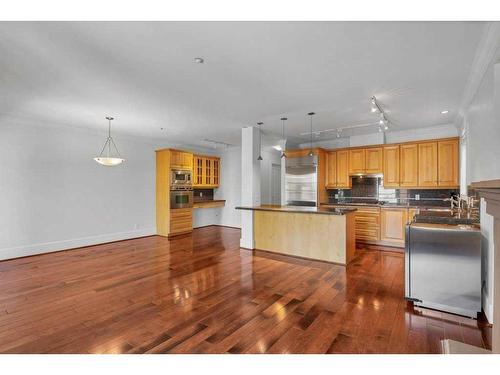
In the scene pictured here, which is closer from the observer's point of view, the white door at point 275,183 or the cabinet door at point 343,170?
the cabinet door at point 343,170

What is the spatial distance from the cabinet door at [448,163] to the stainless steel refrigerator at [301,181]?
2574mm

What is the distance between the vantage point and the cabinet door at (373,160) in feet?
19.4

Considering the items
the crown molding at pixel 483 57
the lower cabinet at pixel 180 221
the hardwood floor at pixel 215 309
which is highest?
the crown molding at pixel 483 57

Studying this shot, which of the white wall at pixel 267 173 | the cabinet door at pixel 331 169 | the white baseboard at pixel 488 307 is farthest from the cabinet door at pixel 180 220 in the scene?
the white baseboard at pixel 488 307

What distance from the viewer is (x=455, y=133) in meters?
5.27

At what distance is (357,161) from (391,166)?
76 cm

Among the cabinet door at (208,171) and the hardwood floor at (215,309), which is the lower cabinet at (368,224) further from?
the cabinet door at (208,171)

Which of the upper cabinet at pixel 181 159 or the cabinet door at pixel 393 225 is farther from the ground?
the upper cabinet at pixel 181 159

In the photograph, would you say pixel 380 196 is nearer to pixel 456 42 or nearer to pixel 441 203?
pixel 441 203

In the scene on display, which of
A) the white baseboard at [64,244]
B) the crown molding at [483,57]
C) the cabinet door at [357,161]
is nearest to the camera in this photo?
the crown molding at [483,57]

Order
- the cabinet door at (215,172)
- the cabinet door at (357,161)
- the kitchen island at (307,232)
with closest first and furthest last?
the kitchen island at (307,232) → the cabinet door at (357,161) → the cabinet door at (215,172)

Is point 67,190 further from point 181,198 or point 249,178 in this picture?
point 249,178
